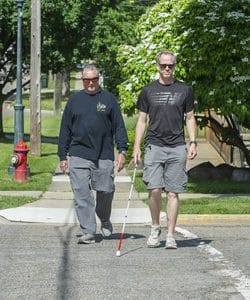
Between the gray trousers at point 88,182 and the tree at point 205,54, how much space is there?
17.7 feet

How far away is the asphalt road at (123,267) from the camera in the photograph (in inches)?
271

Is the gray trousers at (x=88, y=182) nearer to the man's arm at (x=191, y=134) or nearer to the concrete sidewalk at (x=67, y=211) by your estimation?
the man's arm at (x=191, y=134)

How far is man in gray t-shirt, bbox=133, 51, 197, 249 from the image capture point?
28.3ft

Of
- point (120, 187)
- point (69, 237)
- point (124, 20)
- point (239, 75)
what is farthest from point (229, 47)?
point (124, 20)

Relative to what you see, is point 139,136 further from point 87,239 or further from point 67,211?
point 67,211

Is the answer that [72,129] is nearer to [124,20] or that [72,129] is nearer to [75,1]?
[75,1]

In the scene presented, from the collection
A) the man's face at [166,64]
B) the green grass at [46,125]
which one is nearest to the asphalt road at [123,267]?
the man's face at [166,64]

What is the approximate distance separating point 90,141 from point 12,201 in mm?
4219

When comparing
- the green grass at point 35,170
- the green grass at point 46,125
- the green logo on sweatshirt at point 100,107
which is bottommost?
the green grass at point 46,125

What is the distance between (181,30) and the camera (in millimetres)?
15461

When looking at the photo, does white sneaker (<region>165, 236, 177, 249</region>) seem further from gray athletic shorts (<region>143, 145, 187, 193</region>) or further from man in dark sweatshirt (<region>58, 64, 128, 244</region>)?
man in dark sweatshirt (<region>58, 64, 128, 244</region>)

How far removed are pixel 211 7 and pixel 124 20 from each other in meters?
20.2

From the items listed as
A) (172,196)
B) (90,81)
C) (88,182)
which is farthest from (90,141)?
(172,196)

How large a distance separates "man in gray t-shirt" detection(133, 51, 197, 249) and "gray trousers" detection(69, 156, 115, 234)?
1.52 ft
